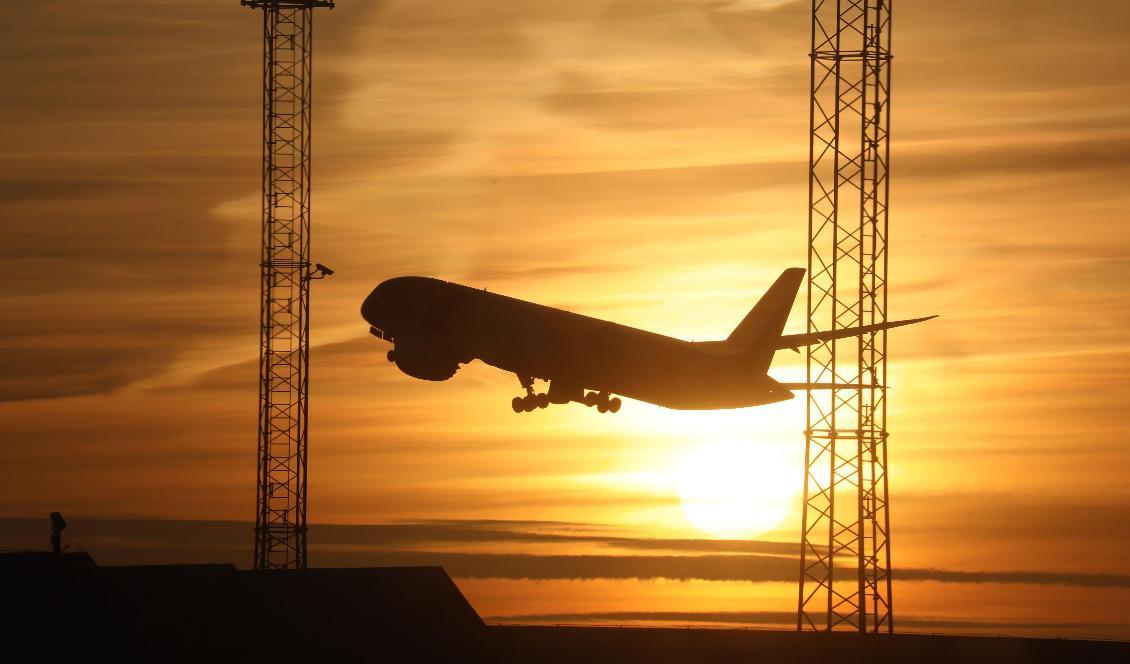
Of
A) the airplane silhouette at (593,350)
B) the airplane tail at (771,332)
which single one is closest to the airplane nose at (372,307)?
the airplane silhouette at (593,350)

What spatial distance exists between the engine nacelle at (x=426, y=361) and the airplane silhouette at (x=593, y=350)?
61mm

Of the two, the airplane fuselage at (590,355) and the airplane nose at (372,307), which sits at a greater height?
the airplane nose at (372,307)

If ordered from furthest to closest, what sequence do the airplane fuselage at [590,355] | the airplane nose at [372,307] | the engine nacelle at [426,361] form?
1. the airplane nose at [372,307]
2. the engine nacelle at [426,361]
3. the airplane fuselage at [590,355]

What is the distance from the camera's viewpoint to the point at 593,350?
108m

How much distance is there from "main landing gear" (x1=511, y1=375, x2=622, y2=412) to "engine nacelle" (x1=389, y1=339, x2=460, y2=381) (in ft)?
16.8

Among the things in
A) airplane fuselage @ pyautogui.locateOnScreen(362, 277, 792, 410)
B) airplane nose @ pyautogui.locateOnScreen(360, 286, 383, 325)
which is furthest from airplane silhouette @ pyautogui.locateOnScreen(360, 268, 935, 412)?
airplane nose @ pyautogui.locateOnScreen(360, 286, 383, 325)

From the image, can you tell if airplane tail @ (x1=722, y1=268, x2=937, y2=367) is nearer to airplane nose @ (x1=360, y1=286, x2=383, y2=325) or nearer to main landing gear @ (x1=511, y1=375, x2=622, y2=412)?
main landing gear @ (x1=511, y1=375, x2=622, y2=412)

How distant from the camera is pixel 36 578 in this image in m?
95.8

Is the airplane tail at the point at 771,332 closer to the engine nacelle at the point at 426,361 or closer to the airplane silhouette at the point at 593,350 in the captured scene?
the airplane silhouette at the point at 593,350

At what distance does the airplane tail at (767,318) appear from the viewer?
111125 mm

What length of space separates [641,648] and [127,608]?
4787 centimetres

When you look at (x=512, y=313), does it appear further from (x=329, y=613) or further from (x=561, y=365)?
(x=329, y=613)

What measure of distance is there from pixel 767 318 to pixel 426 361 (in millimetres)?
20851

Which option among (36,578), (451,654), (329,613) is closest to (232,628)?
(329,613)
